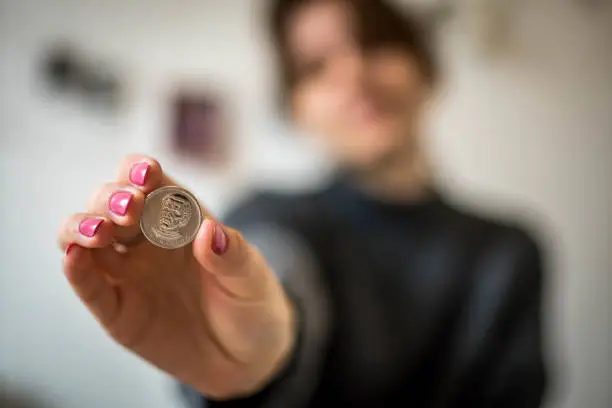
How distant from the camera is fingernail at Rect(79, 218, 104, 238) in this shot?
1.06ft

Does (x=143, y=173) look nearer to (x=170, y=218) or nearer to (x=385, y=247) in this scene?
(x=170, y=218)

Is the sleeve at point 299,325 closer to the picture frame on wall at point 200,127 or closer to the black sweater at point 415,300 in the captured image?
the black sweater at point 415,300

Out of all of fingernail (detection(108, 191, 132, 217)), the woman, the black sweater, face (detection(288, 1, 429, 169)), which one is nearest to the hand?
fingernail (detection(108, 191, 132, 217))

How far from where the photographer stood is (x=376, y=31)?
0.88m

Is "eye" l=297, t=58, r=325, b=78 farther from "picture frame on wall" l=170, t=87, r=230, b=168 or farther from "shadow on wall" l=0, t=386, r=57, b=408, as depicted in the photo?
"shadow on wall" l=0, t=386, r=57, b=408

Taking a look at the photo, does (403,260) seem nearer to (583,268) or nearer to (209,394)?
(583,268)

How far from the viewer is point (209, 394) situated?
1.56ft

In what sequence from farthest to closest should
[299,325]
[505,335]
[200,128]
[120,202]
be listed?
[200,128] → [505,335] → [299,325] → [120,202]

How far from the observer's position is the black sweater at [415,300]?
798mm

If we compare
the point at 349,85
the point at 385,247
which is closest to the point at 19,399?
the point at 385,247

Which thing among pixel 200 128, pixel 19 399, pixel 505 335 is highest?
pixel 200 128

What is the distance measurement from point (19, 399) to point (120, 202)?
2.45 feet

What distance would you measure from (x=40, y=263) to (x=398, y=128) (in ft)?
2.19

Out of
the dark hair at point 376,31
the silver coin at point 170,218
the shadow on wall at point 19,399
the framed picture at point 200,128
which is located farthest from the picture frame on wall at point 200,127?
the silver coin at point 170,218
